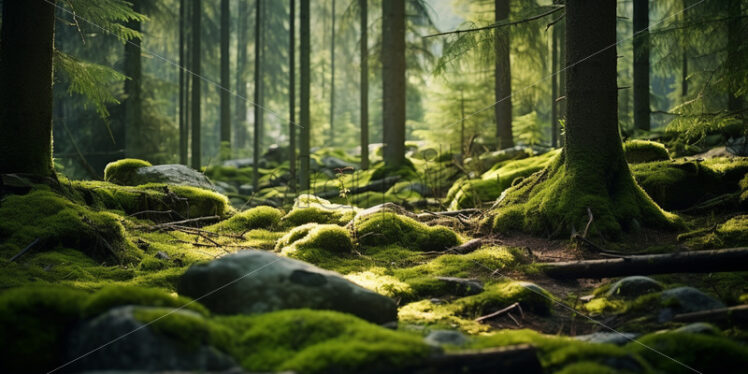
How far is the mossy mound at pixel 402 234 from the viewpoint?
618 centimetres

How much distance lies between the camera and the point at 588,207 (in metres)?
5.83

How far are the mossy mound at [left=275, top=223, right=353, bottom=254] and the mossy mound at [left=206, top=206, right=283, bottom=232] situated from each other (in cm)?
169

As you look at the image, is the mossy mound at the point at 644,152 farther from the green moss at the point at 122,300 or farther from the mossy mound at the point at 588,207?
the green moss at the point at 122,300

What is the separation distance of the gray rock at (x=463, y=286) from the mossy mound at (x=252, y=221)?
388cm

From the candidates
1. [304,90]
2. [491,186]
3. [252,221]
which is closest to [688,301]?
[252,221]

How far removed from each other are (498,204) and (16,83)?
662cm

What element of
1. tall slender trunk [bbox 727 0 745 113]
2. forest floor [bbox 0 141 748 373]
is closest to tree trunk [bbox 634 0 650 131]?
forest floor [bbox 0 141 748 373]

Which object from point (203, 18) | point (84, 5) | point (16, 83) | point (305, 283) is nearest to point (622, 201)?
point (305, 283)

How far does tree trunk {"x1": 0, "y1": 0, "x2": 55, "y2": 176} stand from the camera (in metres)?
5.42

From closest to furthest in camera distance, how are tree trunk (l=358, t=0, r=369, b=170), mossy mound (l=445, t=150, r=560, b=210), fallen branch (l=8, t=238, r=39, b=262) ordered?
fallen branch (l=8, t=238, r=39, b=262)
mossy mound (l=445, t=150, r=560, b=210)
tree trunk (l=358, t=0, r=369, b=170)

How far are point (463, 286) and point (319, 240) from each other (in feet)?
6.62

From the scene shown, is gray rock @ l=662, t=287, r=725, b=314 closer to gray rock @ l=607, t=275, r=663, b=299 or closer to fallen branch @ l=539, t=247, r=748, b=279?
A: gray rock @ l=607, t=275, r=663, b=299

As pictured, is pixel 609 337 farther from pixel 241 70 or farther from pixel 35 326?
pixel 241 70

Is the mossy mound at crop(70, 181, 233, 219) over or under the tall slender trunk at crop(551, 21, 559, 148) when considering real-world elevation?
under
